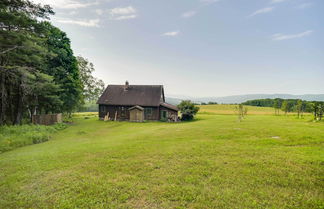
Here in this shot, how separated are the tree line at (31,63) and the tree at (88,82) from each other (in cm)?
1181

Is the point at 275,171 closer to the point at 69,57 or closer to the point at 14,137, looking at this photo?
the point at 14,137

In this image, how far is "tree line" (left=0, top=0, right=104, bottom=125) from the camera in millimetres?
11297

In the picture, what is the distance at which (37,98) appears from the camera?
1970 cm

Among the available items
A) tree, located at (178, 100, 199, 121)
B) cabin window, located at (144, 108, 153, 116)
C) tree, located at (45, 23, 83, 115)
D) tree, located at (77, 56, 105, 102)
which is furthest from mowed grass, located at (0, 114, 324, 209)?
tree, located at (77, 56, 105, 102)

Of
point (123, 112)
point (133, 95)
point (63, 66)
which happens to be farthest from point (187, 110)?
point (63, 66)

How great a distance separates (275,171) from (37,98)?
25.7 metres

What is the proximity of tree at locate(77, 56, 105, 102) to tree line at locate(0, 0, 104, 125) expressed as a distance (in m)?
11.8

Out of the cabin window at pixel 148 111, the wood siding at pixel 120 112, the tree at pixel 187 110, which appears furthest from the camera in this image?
the cabin window at pixel 148 111

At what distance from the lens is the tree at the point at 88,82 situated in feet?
115

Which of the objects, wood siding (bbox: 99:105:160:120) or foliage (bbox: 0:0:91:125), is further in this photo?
wood siding (bbox: 99:105:160:120)

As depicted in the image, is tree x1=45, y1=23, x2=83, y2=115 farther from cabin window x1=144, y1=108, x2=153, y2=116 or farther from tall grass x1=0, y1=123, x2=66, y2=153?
cabin window x1=144, y1=108, x2=153, y2=116

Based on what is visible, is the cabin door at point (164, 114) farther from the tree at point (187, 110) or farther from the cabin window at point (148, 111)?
the tree at point (187, 110)

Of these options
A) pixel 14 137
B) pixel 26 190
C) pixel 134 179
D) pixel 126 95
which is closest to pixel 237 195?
pixel 134 179

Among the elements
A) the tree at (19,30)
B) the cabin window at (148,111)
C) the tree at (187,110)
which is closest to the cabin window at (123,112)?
the cabin window at (148,111)
